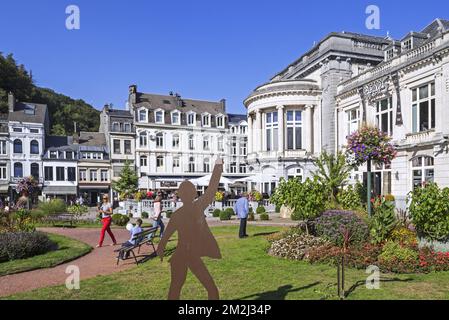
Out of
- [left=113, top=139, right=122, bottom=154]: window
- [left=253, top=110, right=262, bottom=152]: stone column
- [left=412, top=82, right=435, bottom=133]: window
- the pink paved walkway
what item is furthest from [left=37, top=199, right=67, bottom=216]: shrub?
[left=412, top=82, right=435, bottom=133]: window

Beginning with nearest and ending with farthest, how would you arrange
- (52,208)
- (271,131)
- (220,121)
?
(52,208)
(271,131)
(220,121)

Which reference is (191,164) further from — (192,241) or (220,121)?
(192,241)

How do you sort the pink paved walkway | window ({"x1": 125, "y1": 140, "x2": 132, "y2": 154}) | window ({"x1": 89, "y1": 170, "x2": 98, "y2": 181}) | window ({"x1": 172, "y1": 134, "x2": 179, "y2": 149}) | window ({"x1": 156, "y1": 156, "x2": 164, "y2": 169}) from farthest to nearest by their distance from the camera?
window ({"x1": 172, "y1": 134, "x2": 179, "y2": 149})
window ({"x1": 156, "y1": 156, "x2": 164, "y2": 169})
window ({"x1": 125, "y1": 140, "x2": 132, "y2": 154})
window ({"x1": 89, "y1": 170, "x2": 98, "y2": 181})
the pink paved walkway

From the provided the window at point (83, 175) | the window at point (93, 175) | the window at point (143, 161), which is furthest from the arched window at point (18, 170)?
the window at point (143, 161)

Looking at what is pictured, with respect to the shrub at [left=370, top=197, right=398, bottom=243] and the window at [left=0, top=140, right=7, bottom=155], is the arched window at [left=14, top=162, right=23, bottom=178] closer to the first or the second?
the window at [left=0, top=140, right=7, bottom=155]

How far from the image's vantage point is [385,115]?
969 inches

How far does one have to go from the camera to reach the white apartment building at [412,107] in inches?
758

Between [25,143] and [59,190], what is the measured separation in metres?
7.81

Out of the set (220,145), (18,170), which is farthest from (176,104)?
(18,170)

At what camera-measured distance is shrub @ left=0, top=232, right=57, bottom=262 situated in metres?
11.4

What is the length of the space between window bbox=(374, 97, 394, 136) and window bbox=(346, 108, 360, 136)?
8.47 ft
